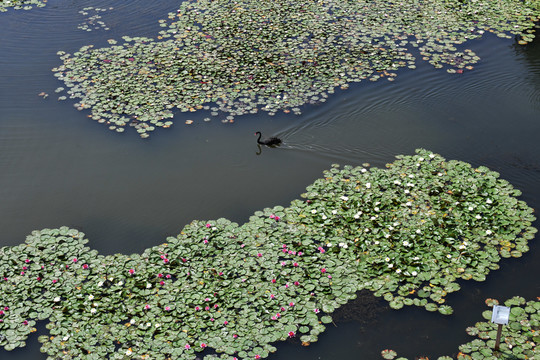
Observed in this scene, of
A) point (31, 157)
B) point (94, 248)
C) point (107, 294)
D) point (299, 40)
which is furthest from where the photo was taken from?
point (299, 40)

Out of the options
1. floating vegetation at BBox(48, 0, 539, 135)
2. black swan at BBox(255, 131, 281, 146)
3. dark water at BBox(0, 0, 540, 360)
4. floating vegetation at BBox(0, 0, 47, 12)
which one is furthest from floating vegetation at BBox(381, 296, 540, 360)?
floating vegetation at BBox(0, 0, 47, 12)

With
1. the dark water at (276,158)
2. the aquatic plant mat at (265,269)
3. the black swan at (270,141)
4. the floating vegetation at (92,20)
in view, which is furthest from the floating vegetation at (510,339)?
the floating vegetation at (92,20)

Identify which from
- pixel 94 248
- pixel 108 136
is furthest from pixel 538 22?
pixel 94 248

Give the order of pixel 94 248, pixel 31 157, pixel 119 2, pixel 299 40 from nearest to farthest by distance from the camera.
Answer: pixel 94 248, pixel 31 157, pixel 299 40, pixel 119 2

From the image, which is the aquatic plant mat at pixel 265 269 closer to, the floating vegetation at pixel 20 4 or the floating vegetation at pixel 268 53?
the floating vegetation at pixel 268 53

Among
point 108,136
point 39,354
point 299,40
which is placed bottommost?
point 39,354

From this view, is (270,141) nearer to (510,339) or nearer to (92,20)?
(510,339)

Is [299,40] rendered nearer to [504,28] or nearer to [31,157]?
[504,28]
